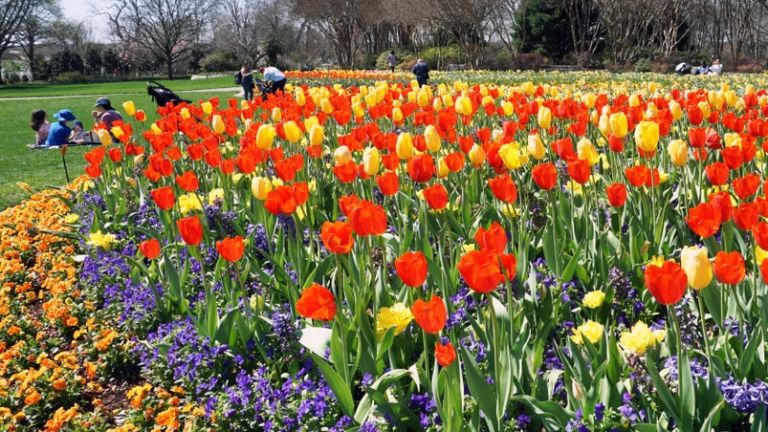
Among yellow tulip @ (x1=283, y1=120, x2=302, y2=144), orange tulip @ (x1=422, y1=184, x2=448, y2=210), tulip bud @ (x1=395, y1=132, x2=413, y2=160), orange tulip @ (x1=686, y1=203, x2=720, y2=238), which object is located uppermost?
yellow tulip @ (x1=283, y1=120, x2=302, y2=144)

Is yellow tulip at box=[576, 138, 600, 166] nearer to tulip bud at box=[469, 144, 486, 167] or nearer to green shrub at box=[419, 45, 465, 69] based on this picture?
tulip bud at box=[469, 144, 486, 167]

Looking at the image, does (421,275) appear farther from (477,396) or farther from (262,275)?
(262,275)

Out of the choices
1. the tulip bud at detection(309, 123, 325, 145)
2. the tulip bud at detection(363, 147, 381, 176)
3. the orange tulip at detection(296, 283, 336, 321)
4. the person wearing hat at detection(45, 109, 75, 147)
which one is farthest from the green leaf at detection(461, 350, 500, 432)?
the person wearing hat at detection(45, 109, 75, 147)

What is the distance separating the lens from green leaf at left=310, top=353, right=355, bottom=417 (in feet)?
7.20

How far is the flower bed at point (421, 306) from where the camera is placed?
201 cm

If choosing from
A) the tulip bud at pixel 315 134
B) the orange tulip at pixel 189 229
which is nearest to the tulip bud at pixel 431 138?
the tulip bud at pixel 315 134

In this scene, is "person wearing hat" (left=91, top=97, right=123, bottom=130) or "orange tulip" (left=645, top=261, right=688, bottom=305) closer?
"orange tulip" (left=645, top=261, right=688, bottom=305)

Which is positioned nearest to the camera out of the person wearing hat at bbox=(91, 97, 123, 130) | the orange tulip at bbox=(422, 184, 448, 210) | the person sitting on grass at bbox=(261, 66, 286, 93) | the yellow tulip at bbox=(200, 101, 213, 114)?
the orange tulip at bbox=(422, 184, 448, 210)

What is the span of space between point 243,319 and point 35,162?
32.1ft

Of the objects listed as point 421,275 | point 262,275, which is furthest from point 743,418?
point 262,275

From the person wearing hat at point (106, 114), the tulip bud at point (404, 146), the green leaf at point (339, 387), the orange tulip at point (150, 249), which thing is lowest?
the green leaf at point (339, 387)

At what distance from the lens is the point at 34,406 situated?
310 cm

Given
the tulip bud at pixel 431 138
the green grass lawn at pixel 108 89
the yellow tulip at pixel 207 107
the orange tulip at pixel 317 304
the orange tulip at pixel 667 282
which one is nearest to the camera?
the orange tulip at pixel 667 282

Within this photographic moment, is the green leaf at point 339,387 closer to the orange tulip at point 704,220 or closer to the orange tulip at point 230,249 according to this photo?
the orange tulip at point 230,249
